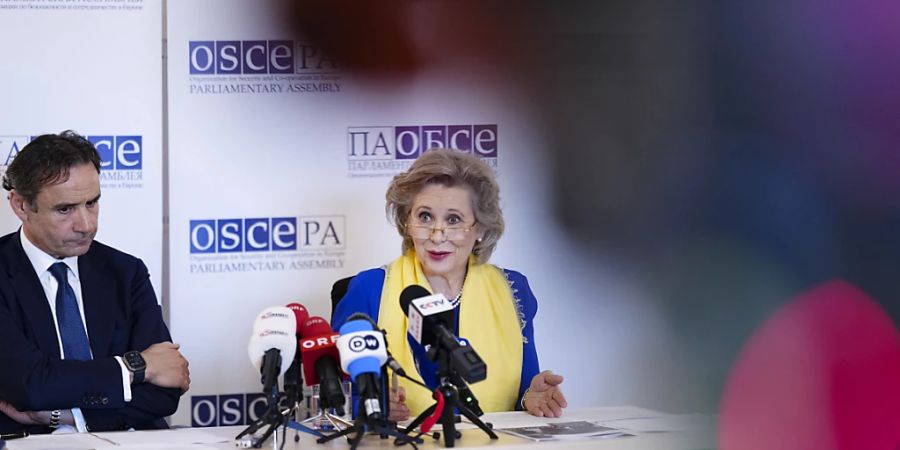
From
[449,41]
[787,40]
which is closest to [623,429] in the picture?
[787,40]

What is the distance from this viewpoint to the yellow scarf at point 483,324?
8.95 feet

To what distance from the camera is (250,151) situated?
3.54 m

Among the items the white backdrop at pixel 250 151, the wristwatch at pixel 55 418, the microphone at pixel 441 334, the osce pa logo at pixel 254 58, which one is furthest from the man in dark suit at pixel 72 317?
the microphone at pixel 441 334

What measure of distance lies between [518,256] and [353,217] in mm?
640

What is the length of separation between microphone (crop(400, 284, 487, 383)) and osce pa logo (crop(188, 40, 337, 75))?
1.83m

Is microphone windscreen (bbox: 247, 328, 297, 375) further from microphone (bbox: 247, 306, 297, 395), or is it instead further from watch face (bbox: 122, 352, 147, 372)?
watch face (bbox: 122, 352, 147, 372)

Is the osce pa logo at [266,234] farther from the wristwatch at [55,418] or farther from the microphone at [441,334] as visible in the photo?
the microphone at [441,334]

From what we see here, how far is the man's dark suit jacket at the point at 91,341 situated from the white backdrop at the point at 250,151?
0.68 meters

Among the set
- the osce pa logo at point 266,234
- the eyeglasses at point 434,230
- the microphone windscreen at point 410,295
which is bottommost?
the microphone windscreen at point 410,295

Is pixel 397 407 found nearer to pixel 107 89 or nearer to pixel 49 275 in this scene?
pixel 49 275

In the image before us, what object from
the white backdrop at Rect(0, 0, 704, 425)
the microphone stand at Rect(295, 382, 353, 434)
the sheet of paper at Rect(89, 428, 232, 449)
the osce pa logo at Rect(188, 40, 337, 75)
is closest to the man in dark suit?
the sheet of paper at Rect(89, 428, 232, 449)

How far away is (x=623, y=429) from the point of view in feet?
7.11

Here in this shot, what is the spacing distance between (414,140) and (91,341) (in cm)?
146

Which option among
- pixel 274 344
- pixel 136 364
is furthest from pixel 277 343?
pixel 136 364
